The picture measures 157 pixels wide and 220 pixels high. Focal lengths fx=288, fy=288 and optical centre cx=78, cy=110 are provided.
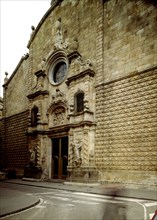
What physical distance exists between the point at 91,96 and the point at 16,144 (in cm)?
1139

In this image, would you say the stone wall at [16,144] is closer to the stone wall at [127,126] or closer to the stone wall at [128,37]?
the stone wall at [127,126]

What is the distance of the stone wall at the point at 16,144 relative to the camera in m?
26.4

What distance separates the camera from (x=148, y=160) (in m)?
15.3

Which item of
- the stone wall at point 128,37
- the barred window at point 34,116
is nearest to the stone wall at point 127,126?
the stone wall at point 128,37

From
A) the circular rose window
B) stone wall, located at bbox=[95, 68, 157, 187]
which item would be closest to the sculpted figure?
stone wall, located at bbox=[95, 68, 157, 187]

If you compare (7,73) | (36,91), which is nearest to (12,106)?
(7,73)

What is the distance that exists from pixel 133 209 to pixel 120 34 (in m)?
12.0

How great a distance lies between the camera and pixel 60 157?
22.1 metres

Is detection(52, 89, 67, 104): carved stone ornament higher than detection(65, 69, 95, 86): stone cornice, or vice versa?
detection(65, 69, 95, 86): stone cornice

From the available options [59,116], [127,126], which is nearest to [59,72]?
[59,116]

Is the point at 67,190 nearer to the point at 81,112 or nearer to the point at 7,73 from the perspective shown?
the point at 81,112

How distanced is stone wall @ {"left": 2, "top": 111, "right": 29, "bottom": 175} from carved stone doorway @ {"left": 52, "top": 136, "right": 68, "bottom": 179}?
11.6 feet

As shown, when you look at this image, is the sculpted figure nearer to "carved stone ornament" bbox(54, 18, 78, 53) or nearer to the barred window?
the barred window

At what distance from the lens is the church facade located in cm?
1619
